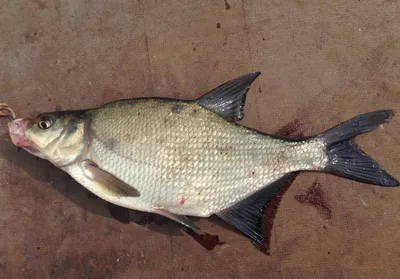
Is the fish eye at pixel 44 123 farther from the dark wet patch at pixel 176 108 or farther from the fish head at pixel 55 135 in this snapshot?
the dark wet patch at pixel 176 108

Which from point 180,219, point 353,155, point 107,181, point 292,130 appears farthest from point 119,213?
point 353,155

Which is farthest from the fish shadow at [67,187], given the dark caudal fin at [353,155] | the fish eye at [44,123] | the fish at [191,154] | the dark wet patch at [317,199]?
the dark caudal fin at [353,155]

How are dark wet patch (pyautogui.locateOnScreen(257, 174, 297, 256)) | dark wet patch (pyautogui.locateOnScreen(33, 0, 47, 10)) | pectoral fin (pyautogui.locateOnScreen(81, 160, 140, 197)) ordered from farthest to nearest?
dark wet patch (pyautogui.locateOnScreen(33, 0, 47, 10))
dark wet patch (pyautogui.locateOnScreen(257, 174, 297, 256))
pectoral fin (pyautogui.locateOnScreen(81, 160, 140, 197))

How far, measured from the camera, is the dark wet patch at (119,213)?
2.59 metres

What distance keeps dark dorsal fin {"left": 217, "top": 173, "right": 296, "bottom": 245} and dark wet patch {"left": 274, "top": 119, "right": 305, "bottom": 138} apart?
35cm

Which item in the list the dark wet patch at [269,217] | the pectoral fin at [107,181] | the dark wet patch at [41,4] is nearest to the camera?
the pectoral fin at [107,181]

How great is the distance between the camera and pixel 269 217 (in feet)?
8.41

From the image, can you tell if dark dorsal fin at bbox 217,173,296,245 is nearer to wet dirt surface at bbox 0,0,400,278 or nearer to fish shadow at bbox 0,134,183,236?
wet dirt surface at bbox 0,0,400,278

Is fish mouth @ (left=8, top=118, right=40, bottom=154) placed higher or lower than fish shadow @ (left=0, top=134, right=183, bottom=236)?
higher

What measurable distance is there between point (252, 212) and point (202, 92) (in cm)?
87

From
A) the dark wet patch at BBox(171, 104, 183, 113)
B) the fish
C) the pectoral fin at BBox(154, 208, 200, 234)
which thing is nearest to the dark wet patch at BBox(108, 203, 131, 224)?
the fish

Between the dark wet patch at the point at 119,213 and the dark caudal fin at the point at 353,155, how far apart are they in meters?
1.30

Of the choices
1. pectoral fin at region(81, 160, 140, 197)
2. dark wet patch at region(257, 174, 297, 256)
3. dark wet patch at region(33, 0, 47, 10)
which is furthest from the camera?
dark wet patch at region(33, 0, 47, 10)

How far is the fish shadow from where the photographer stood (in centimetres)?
261
